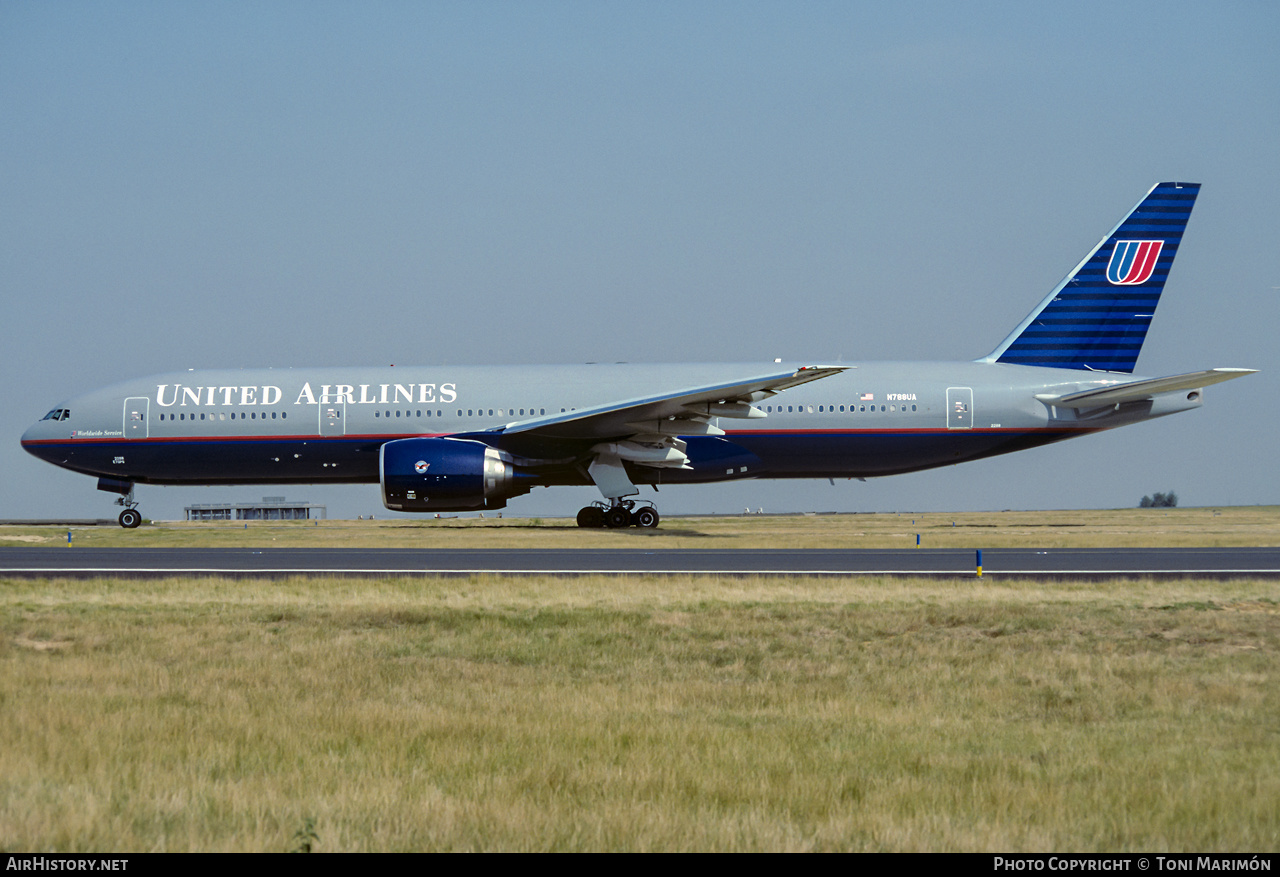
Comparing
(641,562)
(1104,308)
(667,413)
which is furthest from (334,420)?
(1104,308)

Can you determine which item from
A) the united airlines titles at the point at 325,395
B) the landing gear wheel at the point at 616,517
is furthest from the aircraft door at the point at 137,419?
the landing gear wheel at the point at 616,517

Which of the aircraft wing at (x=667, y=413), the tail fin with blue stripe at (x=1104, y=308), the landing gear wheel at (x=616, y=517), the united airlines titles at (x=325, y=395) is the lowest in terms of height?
the landing gear wheel at (x=616, y=517)

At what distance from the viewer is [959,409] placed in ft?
102

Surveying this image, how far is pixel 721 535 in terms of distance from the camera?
29.1m

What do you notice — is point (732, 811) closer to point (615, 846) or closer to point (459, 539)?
point (615, 846)

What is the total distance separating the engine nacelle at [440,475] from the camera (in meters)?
27.4

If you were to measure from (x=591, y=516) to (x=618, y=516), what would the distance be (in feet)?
3.13

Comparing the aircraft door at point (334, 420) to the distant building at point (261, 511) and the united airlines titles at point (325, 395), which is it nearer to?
the united airlines titles at point (325, 395)

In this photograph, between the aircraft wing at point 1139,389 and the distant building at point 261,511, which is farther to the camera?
the distant building at point 261,511

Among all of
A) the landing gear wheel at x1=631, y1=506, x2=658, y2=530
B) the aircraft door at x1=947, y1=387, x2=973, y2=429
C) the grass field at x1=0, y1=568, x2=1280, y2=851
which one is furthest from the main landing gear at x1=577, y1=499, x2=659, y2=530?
the grass field at x1=0, y1=568, x2=1280, y2=851

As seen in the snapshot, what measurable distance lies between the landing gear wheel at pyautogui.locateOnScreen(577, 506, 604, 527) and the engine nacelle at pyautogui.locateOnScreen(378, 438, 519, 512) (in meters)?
3.92

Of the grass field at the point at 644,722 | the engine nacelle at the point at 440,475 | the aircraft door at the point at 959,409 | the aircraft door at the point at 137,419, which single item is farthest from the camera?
the aircraft door at the point at 137,419

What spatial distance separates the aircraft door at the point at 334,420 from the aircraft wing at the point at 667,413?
4.49 metres
